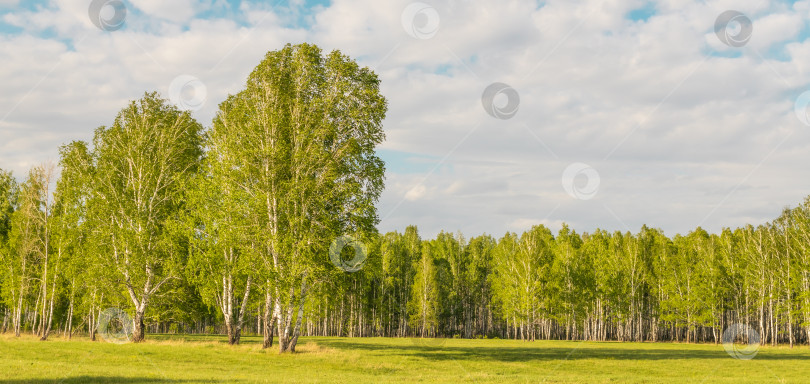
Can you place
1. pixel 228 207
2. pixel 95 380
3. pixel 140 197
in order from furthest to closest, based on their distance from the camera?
pixel 140 197 → pixel 228 207 → pixel 95 380

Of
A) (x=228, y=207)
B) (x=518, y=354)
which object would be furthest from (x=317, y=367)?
(x=518, y=354)

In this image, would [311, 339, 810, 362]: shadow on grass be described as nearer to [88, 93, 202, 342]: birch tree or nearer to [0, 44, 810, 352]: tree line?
[0, 44, 810, 352]: tree line

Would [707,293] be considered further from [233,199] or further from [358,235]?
[233,199]

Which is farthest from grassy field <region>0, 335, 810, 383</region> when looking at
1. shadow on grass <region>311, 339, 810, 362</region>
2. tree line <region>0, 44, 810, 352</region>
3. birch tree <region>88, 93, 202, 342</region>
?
birch tree <region>88, 93, 202, 342</region>

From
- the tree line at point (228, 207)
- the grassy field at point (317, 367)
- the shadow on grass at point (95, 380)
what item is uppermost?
the tree line at point (228, 207)

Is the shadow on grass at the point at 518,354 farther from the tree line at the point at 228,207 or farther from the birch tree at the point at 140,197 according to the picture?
the birch tree at the point at 140,197

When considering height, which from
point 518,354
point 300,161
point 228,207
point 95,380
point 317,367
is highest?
point 300,161

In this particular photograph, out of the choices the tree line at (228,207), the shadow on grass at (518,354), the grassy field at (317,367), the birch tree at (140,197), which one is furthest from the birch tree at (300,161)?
the shadow on grass at (518,354)

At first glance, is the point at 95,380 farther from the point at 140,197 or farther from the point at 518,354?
the point at 518,354

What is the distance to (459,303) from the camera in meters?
115

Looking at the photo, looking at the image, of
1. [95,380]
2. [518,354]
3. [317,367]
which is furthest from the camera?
[518,354]

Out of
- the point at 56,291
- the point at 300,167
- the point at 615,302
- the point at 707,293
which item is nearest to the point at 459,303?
the point at 615,302

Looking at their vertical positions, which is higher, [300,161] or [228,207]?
[300,161]

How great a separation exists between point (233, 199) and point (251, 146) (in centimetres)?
356
